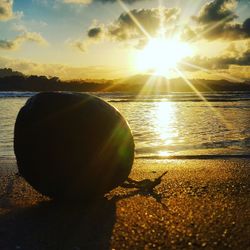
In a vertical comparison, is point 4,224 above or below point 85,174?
below

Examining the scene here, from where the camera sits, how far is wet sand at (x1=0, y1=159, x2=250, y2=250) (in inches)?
137

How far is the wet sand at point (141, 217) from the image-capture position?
348 centimetres

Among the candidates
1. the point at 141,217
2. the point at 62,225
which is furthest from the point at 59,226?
the point at 141,217

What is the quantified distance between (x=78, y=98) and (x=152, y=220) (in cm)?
151

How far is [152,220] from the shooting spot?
399cm

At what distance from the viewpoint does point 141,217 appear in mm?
4094

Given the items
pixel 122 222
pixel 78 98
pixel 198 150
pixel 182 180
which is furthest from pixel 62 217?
pixel 198 150

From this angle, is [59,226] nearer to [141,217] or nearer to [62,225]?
[62,225]

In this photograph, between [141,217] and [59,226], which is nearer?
[59,226]

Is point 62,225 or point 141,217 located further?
point 141,217

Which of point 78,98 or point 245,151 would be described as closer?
point 78,98

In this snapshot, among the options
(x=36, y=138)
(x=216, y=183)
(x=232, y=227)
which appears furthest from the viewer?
(x=216, y=183)

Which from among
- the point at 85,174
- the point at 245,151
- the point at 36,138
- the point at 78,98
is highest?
the point at 78,98

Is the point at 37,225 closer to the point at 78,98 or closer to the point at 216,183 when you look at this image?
the point at 78,98
